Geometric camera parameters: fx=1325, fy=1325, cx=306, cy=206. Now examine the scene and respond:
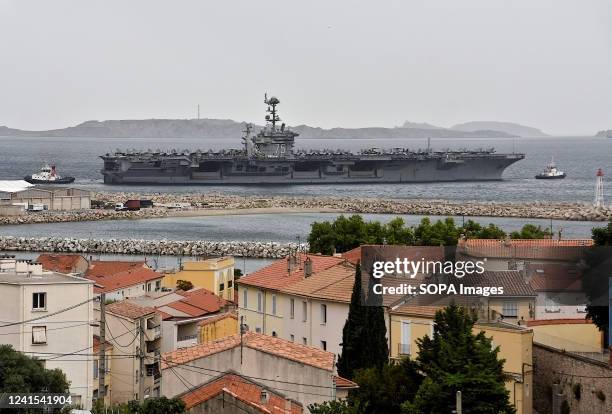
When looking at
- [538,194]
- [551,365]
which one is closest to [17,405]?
[551,365]

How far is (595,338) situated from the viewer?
19.0 m

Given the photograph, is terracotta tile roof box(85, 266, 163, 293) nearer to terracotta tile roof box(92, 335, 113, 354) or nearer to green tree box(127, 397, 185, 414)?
terracotta tile roof box(92, 335, 113, 354)

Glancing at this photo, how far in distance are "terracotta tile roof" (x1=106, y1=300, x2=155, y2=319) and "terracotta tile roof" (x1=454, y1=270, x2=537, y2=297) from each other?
5276 millimetres

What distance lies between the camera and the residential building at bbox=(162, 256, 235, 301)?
32.0 meters

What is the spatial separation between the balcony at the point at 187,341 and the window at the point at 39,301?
16.0 feet

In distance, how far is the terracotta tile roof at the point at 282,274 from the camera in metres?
23.2

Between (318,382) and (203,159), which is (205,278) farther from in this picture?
(203,159)

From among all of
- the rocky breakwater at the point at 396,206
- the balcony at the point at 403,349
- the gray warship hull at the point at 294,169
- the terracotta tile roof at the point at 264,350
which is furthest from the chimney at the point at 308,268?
the gray warship hull at the point at 294,169

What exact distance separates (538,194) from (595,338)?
89475mm

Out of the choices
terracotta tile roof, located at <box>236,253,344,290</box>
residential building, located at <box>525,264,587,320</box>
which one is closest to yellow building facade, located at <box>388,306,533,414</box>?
residential building, located at <box>525,264,587,320</box>

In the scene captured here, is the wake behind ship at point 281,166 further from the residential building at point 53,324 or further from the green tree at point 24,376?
the green tree at point 24,376

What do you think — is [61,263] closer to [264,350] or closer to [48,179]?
Result: [264,350]

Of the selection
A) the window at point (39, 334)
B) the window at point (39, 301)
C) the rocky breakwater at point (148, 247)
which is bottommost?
the rocky breakwater at point (148, 247)

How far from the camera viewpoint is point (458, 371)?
15391 millimetres
